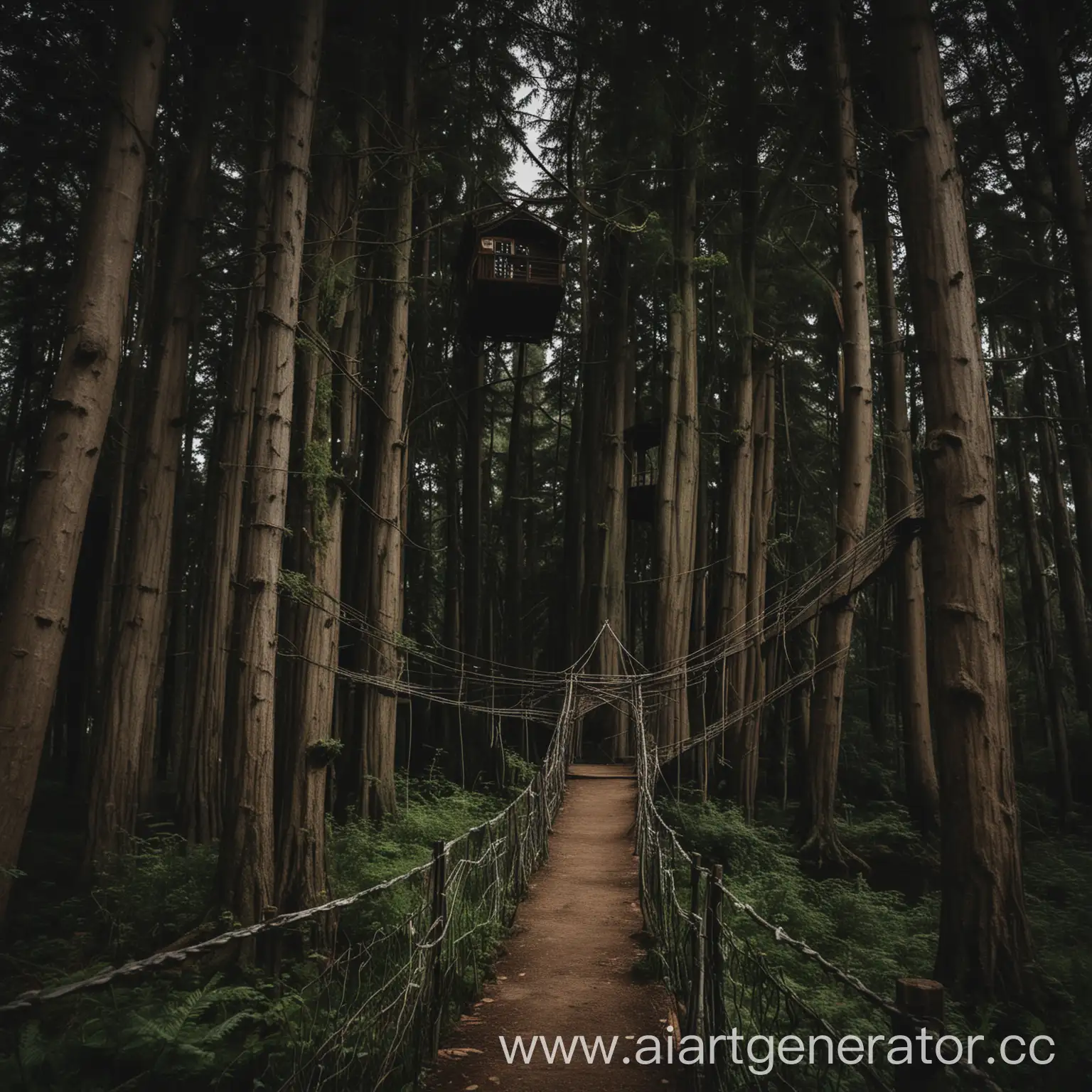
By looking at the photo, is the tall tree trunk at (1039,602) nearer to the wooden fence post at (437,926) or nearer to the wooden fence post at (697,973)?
the wooden fence post at (697,973)

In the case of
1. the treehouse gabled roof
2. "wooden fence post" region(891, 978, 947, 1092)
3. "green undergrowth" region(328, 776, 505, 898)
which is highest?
the treehouse gabled roof

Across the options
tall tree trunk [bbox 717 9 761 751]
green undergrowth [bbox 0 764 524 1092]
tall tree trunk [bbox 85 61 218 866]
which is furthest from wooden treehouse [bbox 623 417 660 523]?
green undergrowth [bbox 0 764 524 1092]

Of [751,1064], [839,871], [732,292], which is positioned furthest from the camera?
[732,292]

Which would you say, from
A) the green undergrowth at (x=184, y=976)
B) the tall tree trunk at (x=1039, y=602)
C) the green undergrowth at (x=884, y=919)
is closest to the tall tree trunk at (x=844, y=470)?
the green undergrowth at (x=884, y=919)

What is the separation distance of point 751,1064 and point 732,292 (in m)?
11.0

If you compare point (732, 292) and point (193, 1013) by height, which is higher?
point (732, 292)

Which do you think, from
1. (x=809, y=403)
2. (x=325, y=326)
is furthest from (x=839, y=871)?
(x=809, y=403)

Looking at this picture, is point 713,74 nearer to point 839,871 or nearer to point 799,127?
point 799,127

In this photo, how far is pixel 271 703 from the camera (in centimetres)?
616

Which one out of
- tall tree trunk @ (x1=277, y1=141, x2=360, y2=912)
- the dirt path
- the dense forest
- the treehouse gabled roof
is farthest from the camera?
the treehouse gabled roof

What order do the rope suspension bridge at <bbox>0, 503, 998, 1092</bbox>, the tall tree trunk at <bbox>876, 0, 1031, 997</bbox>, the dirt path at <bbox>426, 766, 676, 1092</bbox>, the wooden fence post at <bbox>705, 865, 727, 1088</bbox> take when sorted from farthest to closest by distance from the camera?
the tall tree trunk at <bbox>876, 0, 1031, 997</bbox> < the dirt path at <bbox>426, 766, 676, 1092</bbox> < the wooden fence post at <bbox>705, 865, 727, 1088</bbox> < the rope suspension bridge at <bbox>0, 503, 998, 1092</bbox>

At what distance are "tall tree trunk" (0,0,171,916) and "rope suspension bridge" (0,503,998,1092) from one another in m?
1.42

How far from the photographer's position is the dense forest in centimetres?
532

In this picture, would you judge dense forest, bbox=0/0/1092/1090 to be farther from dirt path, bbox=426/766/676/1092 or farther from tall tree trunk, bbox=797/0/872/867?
dirt path, bbox=426/766/676/1092
